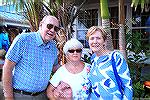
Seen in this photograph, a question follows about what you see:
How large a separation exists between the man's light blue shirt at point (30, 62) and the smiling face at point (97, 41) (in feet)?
2.04

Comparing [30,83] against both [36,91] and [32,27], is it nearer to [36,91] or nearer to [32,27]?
[36,91]

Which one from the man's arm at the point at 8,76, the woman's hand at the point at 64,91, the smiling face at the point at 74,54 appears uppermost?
the smiling face at the point at 74,54

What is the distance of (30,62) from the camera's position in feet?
10.7

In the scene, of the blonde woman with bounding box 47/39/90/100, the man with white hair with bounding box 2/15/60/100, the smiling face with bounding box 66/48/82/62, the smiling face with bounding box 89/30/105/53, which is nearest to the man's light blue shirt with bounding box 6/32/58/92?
the man with white hair with bounding box 2/15/60/100

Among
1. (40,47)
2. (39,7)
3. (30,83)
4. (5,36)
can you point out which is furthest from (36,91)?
(5,36)

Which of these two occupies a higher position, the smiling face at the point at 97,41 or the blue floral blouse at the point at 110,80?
the smiling face at the point at 97,41

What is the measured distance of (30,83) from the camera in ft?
10.8

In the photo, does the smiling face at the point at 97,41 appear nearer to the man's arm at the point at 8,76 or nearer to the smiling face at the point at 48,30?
the smiling face at the point at 48,30

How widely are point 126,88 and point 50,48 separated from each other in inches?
41.5

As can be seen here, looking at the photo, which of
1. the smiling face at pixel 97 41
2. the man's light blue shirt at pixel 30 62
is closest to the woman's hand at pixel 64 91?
the man's light blue shirt at pixel 30 62

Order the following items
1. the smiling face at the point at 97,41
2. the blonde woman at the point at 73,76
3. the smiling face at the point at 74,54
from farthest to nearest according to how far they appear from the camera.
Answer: the smiling face at the point at 74,54, the blonde woman at the point at 73,76, the smiling face at the point at 97,41

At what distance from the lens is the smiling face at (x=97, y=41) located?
2.98 m

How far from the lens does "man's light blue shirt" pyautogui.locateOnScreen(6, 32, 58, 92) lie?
321 centimetres

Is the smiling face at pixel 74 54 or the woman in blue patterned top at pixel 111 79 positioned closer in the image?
the woman in blue patterned top at pixel 111 79
